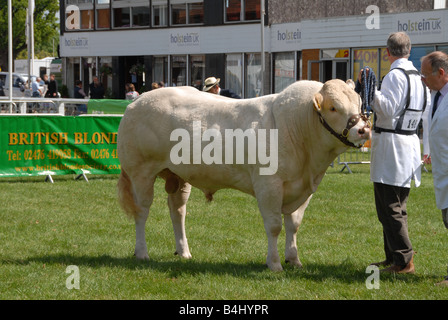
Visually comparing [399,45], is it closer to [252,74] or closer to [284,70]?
[284,70]

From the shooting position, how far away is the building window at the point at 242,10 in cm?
3750

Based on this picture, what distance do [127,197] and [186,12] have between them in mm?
33781

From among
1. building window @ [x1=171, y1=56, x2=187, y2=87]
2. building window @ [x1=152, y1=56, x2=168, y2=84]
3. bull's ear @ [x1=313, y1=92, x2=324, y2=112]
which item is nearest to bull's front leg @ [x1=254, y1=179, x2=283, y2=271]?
bull's ear @ [x1=313, y1=92, x2=324, y2=112]

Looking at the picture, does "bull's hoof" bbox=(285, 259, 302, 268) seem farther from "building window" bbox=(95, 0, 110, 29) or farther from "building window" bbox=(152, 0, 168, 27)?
"building window" bbox=(95, 0, 110, 29)

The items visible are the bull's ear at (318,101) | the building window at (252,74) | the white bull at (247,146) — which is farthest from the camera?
the building window at (252,74)

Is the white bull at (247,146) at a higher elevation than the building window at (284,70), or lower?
lower

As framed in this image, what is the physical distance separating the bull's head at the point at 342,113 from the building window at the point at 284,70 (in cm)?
2827

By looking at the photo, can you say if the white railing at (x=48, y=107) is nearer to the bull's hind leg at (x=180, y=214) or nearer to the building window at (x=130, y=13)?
the bull's hind leg at (x=180, y=214)

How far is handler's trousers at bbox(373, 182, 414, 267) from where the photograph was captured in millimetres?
7301

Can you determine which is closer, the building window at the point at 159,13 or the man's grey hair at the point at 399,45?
the man's grey hair at the point at 399,45

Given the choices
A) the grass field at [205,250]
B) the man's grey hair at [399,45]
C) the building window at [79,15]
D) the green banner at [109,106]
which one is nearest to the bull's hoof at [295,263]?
the grass field at [205,250]

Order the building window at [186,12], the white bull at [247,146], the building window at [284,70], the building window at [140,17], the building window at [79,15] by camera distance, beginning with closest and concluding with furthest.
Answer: the white bull at [247,146], the building window at [284,70], the building window at [186,12], the building window at [140,17], the building window at [79,15]

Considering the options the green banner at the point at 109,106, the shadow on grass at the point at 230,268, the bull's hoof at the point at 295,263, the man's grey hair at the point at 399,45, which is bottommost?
the shadow on grass at the point at 230,268

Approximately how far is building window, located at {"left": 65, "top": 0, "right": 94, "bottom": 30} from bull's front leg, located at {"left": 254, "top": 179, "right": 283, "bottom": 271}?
4001cm
